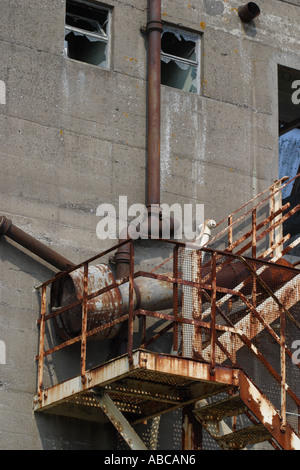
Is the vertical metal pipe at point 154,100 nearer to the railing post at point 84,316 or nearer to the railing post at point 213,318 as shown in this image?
the railing post at point 84,316

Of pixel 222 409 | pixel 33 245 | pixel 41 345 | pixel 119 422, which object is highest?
pixel 33 245

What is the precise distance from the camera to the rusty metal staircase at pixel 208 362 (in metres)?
13.9

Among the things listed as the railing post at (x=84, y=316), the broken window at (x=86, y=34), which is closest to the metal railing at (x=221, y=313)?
the railing post at (x=84, y=316)

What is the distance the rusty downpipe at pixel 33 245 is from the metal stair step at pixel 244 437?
3094 millimetres

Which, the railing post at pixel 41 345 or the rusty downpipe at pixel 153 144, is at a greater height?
the rusty downpipe at pixel 153 144

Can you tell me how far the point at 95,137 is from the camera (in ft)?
55.0

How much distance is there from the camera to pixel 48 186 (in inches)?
635

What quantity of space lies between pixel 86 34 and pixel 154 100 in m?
1.50

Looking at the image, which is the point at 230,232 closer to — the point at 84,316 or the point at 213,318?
the point at 213,318

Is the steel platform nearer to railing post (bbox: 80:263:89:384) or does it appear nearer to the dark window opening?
railing post (bbox: 80:263:89:384)

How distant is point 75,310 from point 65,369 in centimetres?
90

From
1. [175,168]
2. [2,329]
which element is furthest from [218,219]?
[2,329]

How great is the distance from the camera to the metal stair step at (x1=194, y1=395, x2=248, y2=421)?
1423 cm

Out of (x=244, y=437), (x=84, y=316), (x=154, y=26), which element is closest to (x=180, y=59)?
(x=154, y=26)
